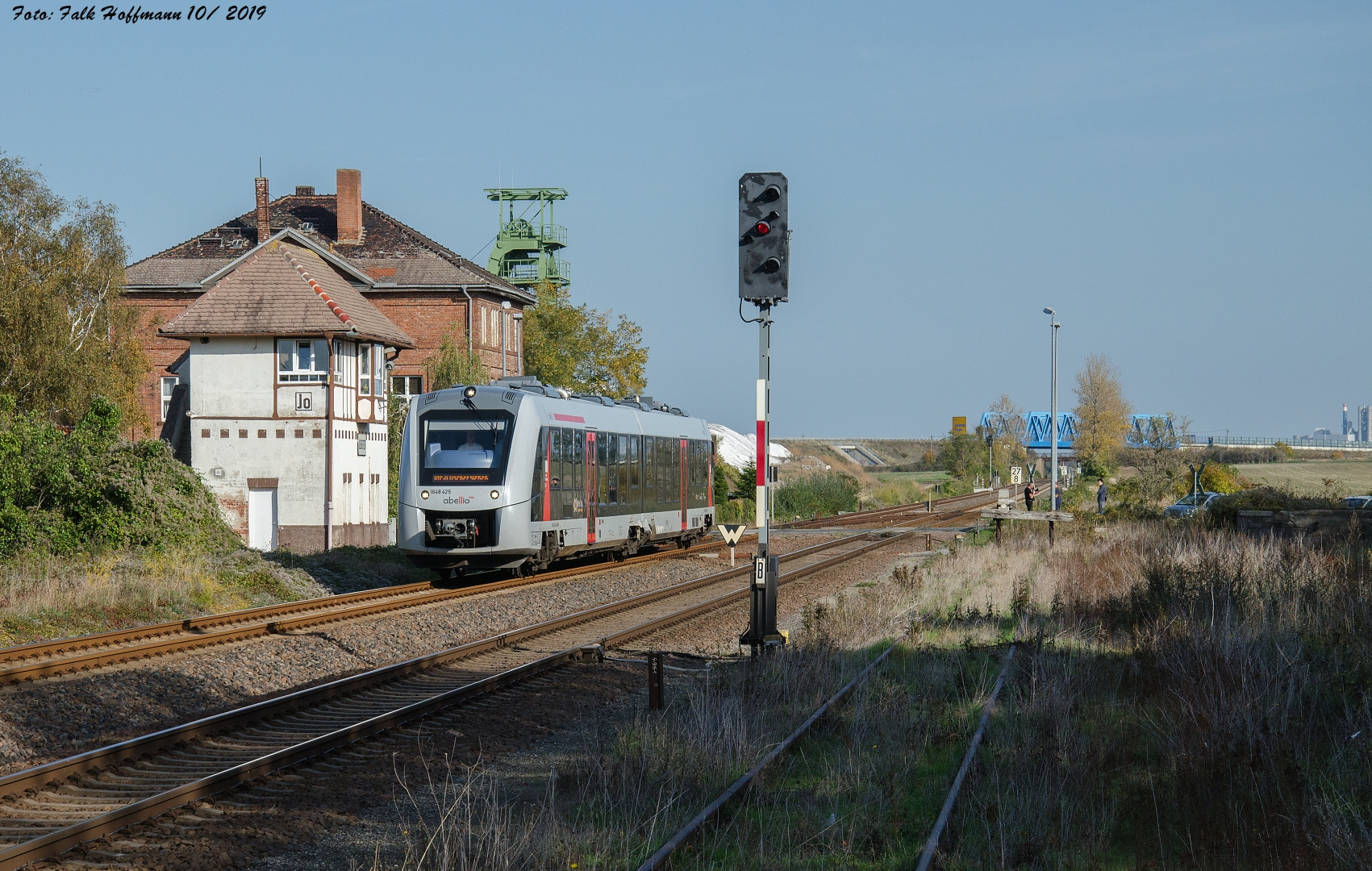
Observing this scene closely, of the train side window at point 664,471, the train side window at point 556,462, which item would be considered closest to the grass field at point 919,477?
the train side window at point 664,471

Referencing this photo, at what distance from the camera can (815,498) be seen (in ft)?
181

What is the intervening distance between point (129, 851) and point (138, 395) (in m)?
42.6

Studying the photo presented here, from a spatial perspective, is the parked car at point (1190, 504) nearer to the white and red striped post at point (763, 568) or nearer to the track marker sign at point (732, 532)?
the track marker sign at point (732, 532)

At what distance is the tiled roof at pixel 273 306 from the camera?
37688mm

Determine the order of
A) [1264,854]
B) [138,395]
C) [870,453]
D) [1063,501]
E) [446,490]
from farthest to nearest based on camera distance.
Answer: [870,453] < [1063,501] < [138,395] < [446,490] < [1264,854]

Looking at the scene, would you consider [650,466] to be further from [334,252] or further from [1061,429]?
[1061,429]

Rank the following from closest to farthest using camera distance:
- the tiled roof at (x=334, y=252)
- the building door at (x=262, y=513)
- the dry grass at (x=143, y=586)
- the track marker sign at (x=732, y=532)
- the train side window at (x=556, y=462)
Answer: the track marker sign at (x=732, y=532) → the dry grass at (x=143, y=586) → the train side window at (x=556, y=462) → the building door at (x=262, y=513) → the tiled roof at (x=334, y=252)

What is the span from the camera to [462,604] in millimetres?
18922

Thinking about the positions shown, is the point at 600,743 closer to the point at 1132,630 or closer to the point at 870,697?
the point at 870,697

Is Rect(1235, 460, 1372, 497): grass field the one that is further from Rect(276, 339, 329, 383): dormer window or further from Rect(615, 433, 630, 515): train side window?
Rect(276, 339, 329, 383): dormer window

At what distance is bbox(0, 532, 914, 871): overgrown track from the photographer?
23.9ft

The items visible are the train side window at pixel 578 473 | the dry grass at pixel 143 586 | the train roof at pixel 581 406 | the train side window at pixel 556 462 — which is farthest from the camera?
the train side window at pixel 578 473

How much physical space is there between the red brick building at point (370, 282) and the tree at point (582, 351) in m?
4.57

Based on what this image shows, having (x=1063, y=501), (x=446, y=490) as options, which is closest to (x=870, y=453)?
(x=1063, y=501)
